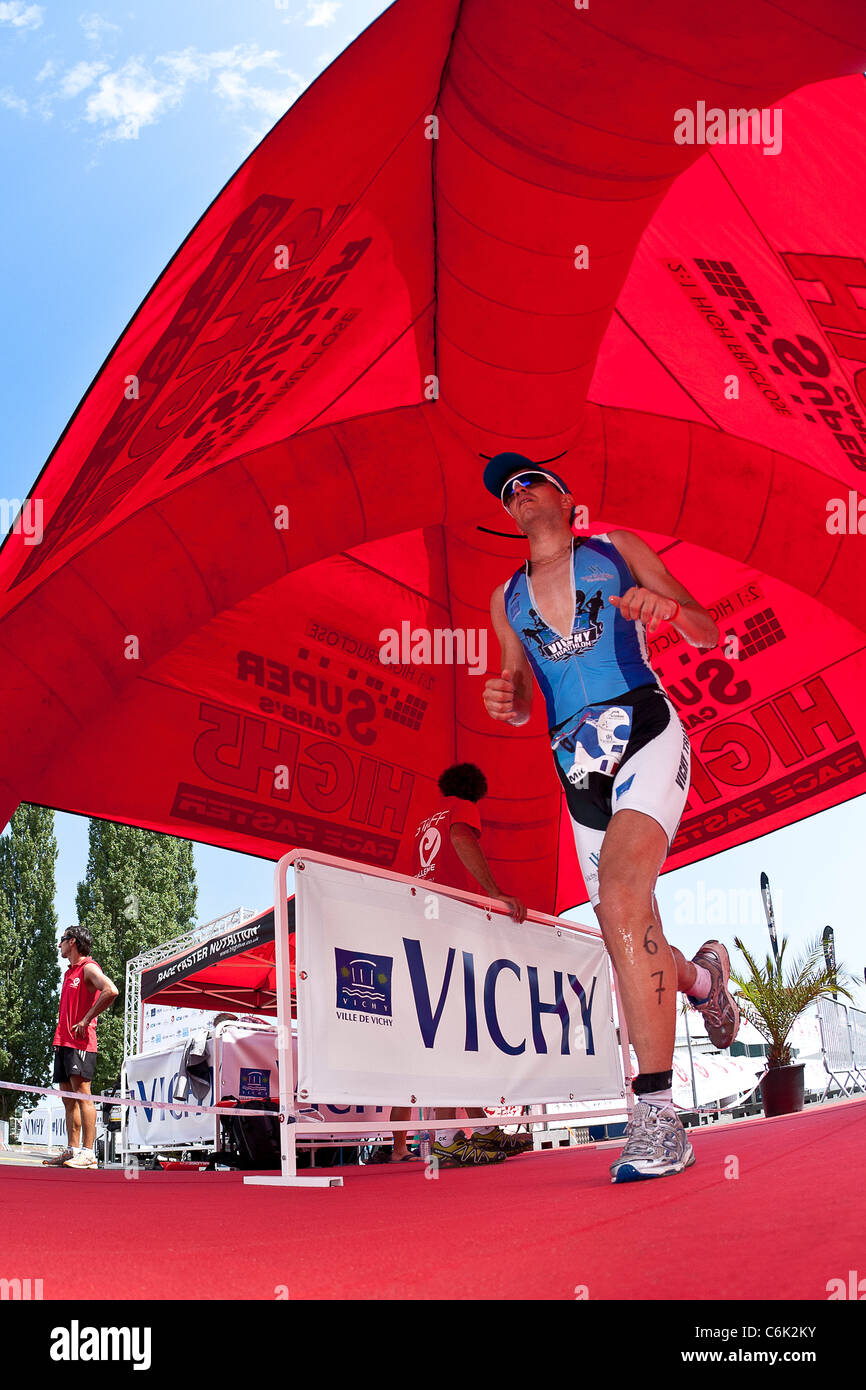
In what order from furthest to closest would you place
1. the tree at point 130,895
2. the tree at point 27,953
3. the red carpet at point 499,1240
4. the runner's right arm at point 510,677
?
the tree at point 130,895 < the tree at point 27,953 < the runner's right arm at point 510,677 < the red carpet at point 499,1240

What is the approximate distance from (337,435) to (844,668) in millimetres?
3103

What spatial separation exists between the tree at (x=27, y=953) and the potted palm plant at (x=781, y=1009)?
20040 millimetres

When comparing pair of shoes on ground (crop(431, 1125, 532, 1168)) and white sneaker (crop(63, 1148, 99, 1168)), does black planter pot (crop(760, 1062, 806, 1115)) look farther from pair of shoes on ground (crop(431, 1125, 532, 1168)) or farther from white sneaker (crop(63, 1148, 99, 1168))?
white sneaker (crop(63, 1148, 99, 1168))

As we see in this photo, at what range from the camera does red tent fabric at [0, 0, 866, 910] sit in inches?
122

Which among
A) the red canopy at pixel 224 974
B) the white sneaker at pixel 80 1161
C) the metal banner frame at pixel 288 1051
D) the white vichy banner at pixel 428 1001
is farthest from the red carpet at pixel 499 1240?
the red canopy at pixel 224 974

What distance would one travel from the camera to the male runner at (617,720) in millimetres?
2043

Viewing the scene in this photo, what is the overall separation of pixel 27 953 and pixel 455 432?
24.9m

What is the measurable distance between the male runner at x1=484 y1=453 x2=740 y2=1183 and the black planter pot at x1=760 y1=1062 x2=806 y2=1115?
17.7ft

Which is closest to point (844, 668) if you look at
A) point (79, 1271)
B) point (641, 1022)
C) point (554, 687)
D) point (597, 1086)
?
point (597, 1086)

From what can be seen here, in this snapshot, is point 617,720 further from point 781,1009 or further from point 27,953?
point 27,953
